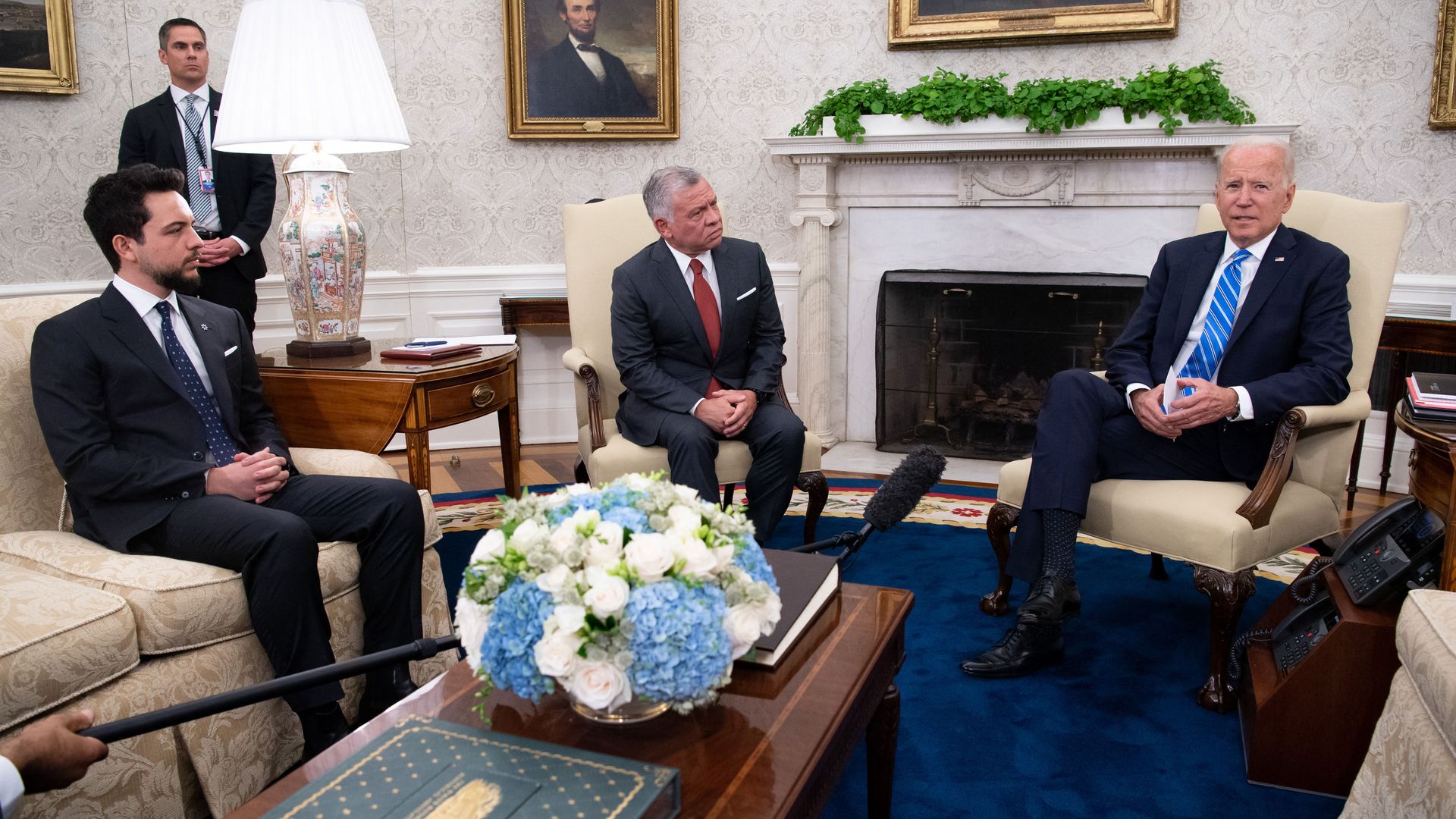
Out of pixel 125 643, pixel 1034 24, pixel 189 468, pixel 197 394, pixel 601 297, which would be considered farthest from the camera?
pixel 1034 24

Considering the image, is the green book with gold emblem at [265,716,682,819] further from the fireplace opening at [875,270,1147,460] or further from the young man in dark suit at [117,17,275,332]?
the fireplace opening at [875,270,1147,460]

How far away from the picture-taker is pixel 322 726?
2150 millimetres

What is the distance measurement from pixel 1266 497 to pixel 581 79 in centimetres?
366

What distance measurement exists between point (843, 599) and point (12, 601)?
1475mm

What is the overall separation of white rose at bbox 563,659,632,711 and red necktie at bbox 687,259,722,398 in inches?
80.9

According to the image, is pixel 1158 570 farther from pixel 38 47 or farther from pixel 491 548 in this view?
pixel 38 47

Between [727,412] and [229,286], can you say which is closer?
[727,412]

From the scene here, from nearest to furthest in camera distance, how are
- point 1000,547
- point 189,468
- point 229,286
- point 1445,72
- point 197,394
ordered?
1. point 189,468
2. point 197,394
3. point 1000,547
4. point 1445,72
5. point 229,286

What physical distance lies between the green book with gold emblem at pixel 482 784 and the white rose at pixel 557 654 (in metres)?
0.13

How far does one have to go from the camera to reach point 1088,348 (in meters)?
4.76

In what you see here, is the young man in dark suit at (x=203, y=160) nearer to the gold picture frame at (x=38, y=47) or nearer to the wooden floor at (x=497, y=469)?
the gold picture frame at (x=38, y=47)

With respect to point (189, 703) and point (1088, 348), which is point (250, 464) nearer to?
point (189, 703)

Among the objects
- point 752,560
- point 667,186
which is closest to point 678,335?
point 667,186

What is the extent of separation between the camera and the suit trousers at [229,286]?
4.10 metres
